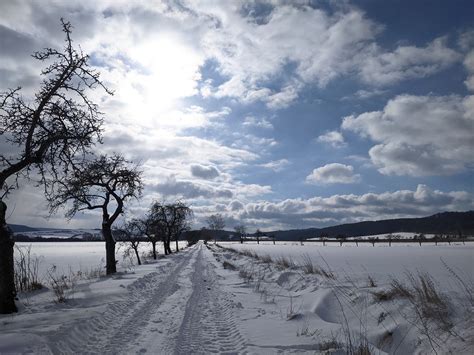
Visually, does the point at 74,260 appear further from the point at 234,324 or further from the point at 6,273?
the point at 234,324

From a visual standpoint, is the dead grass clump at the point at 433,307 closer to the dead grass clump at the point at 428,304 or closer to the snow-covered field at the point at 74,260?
the dead grass clump at the point at 428,304

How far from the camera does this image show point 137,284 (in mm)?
14203

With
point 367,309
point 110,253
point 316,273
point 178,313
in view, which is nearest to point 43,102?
point 178,313

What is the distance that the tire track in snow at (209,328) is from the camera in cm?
616

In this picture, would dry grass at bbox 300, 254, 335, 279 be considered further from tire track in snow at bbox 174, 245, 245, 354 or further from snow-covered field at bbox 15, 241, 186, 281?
snow-covered field at bbox 15, 241, 186, 281

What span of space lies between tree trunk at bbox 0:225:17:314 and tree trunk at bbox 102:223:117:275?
11.7m

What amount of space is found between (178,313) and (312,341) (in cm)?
381

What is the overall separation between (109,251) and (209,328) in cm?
1469

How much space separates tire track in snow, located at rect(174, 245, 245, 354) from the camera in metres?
6.16

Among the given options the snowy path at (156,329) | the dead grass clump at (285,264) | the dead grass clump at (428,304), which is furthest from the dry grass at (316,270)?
the dead grass clump at (428,304)

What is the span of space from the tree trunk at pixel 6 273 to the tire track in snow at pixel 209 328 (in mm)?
4043

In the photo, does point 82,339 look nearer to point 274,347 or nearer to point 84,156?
point 274,347

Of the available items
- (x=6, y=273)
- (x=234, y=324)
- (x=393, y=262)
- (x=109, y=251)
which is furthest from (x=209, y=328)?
(x=393, y=262)

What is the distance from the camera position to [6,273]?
8281 mm
